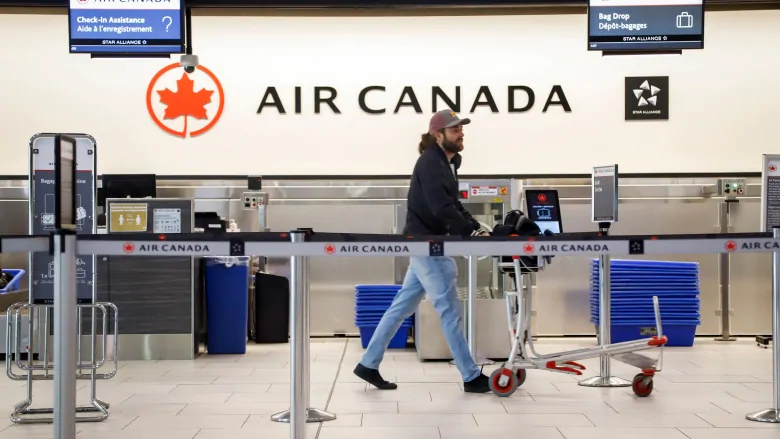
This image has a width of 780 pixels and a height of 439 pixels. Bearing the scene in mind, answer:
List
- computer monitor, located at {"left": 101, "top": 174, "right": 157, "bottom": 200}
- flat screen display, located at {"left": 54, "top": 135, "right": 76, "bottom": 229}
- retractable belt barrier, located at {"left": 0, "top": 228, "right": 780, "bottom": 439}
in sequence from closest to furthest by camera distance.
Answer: retractable belt barrier, located at {"left": 0, "top": 228, "right": 780, "bottom": 439}, flat screen display, located at {"left": 54, "top": 135, "right": 76, "bottom": 229}, computer monitor, located at {"left": 101, "top": 174, "right": 157, "bottom": 200}

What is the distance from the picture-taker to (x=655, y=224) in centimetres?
852

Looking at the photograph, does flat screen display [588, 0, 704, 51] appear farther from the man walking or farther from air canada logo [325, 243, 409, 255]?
air canada logo [325, 243, 409, 255]

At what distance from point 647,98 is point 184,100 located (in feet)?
16.1

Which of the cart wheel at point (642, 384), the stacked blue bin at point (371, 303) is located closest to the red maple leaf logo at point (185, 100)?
the stacked blue bin at point (371, 303)

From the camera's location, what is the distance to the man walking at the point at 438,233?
17.0ft

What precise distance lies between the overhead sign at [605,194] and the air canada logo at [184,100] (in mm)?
4419

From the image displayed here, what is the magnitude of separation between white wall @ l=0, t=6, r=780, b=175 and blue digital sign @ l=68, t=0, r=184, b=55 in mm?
1922

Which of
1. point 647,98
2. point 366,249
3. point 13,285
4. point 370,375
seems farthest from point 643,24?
point 13,285

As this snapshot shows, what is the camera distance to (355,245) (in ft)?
11.9

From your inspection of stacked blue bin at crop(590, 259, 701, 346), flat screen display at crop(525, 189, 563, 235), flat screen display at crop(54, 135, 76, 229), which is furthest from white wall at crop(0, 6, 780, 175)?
flat screen display at crop(54, 135, 76, 229)

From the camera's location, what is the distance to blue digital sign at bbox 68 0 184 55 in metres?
6.78

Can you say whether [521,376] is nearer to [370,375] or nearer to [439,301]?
[439,301]

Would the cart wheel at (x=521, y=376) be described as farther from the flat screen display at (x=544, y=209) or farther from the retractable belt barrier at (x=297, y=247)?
the retractable belt barrier at (x=297, y=247)

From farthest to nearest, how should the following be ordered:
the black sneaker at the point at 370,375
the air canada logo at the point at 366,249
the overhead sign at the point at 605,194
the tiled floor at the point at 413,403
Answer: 1. the overhead sign at the point at 605,194
2. the black sneaker at the point at 370,375
3. the tiled floor at the point at 413,403
4. the air canada logo at the point at 366,249
